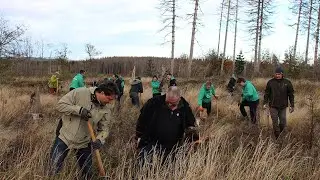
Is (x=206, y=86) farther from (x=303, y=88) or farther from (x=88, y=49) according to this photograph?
(x=88, y=49)

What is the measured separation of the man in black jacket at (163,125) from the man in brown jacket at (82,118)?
0.49 metres

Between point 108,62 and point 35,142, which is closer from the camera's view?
point 35,142

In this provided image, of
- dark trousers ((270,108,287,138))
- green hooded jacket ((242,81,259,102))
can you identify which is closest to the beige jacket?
dark trousers ((270,108,287,138))

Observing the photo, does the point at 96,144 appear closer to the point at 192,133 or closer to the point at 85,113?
the point at 85,113

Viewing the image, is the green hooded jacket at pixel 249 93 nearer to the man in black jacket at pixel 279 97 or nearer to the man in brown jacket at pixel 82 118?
the man in black jacket at pixel 279 97

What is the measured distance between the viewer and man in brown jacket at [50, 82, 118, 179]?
480cm

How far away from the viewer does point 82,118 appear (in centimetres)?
494

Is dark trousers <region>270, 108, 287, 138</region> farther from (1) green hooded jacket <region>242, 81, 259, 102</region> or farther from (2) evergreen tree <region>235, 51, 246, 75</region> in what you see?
(2) evergreen tree <region>235, 51, 246, 75</region>

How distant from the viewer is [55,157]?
4875 millimetres

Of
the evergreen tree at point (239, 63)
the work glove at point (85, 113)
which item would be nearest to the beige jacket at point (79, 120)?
the work glove at point (85, 113)

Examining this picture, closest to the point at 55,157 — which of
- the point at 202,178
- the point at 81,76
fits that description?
the point at 202,178

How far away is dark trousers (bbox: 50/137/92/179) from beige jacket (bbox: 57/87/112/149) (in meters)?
0.08

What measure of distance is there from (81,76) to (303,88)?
37.9ft

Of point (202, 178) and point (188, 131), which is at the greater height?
point (188, 131)
